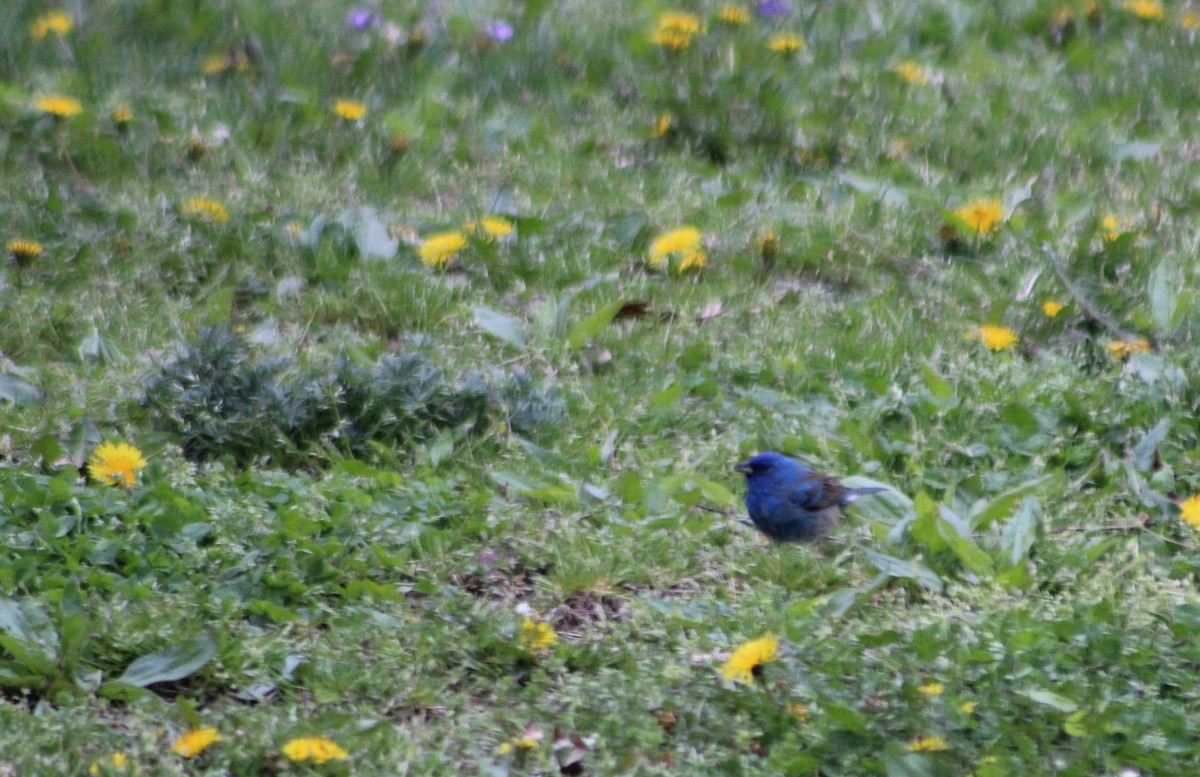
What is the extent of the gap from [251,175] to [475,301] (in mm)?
1320

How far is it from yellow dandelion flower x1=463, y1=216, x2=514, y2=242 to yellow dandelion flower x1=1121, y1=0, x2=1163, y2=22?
12.1ft

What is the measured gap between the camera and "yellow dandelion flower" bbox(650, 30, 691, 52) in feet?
21.4

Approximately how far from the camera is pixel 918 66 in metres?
6.64

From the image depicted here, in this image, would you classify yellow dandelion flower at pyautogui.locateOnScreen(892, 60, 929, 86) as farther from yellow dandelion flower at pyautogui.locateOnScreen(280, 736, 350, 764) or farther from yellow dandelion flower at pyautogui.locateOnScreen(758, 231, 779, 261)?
yellow dandelion flower at pyautogui.locateOnScreen(280, 736, 350, 764)

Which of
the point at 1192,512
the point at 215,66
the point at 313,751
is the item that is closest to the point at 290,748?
the point at 313,751

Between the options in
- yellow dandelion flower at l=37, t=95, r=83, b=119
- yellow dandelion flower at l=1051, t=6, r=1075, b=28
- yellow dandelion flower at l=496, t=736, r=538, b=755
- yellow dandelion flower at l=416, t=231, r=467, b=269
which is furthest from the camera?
yellow dandelion flower at l=1051, t=6, r=1075, b=28

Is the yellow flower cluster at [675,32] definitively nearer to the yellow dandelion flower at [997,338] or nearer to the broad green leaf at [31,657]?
the yellow dandelion flower at [997,338]

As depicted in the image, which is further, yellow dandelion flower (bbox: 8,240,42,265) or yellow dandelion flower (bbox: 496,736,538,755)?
yellow dandelion flower (bbox: 8,240,42,265)

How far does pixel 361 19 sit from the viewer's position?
22.4 ft

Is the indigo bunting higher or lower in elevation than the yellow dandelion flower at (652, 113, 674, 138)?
lower

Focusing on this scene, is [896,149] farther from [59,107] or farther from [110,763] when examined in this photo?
[110,763]

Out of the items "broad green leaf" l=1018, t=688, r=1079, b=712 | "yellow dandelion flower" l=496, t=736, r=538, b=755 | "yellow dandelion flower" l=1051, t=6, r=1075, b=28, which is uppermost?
"yellow dandelion flower" l=1051, t=6, r=1075, b=28

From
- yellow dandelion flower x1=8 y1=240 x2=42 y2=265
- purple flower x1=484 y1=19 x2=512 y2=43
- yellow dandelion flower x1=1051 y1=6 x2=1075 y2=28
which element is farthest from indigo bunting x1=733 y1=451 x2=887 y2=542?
yellow dandelion flower x1=1051 y1=6 x2=1075 y2=28

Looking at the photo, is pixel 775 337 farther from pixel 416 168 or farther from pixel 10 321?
pixel 10 321
